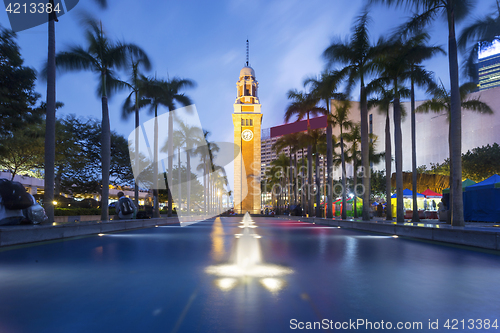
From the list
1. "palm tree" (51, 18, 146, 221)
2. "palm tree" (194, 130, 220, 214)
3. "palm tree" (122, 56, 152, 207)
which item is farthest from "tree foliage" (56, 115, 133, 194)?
"palm tree" (194, 130, 220, 214)

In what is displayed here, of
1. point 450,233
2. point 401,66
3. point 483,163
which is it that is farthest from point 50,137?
point 483,163

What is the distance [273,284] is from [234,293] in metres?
0.90

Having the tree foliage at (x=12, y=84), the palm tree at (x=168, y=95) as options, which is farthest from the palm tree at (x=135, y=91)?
the tree foliage at (x=12, y=84)

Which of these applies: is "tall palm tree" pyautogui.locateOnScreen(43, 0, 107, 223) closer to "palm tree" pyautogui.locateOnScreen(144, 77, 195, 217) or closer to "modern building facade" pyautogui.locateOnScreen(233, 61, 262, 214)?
"palm tree" pyautogui.locateOnScreen(144, 77, 195, 217)

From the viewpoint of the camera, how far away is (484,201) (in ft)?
91.1

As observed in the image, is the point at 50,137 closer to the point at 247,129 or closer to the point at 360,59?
the point at 360,59

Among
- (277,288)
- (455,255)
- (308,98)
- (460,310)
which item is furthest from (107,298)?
(308,98)

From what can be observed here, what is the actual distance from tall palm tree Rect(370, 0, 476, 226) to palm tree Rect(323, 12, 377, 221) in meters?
7.69

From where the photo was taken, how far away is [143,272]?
7188 mm

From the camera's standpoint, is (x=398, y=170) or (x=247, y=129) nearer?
(x=398, y=170)

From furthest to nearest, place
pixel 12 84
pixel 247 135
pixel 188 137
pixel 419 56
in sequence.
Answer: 1. pixel 247 135
2. pixel 188 137
3. pixel 419 56
4. pixel 12 84

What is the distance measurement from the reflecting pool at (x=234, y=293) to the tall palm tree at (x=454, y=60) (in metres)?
7.38

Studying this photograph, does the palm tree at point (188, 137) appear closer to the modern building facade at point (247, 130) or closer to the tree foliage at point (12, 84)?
the tree foliage at point (12, 84)

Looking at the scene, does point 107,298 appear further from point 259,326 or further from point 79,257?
point 79,257
